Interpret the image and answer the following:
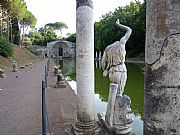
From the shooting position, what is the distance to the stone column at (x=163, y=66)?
5.24 ft

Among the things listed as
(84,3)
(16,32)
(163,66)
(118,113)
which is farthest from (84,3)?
(16,32)

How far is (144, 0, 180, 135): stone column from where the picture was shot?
160 cm

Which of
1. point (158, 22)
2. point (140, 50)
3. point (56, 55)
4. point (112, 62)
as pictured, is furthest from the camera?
point (56, 55)

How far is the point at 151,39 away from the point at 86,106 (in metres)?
3.80

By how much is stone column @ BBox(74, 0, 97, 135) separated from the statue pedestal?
0.46 meters

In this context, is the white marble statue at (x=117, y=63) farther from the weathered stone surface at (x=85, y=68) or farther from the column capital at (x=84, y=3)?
the column capital at (x=84, y=3)

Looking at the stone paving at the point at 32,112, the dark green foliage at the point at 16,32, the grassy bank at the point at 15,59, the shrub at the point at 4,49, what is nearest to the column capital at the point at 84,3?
the stone paving at the point at 32,112

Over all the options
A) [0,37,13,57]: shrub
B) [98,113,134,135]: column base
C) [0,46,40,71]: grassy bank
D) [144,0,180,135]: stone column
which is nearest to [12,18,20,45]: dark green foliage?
[0,46,40,71]: grassy bank

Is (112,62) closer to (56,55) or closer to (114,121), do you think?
(114,121)

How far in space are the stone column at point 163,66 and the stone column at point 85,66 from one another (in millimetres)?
3485

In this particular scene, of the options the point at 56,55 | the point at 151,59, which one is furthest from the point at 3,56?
the point at 56,55

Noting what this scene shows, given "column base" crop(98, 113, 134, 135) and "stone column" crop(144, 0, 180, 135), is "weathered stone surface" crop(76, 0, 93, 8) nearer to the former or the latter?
"column base" crop(98, 113, 134, 135)

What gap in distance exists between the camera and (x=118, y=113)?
16.7 ft

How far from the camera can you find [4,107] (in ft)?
29.7
